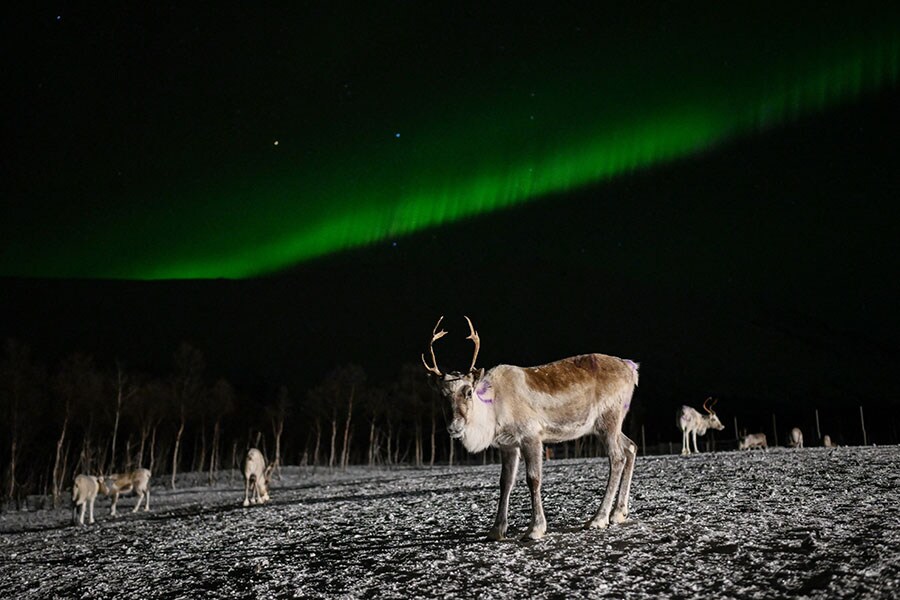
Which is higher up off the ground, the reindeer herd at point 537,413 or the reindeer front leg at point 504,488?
the reindeer herd at point 537,413

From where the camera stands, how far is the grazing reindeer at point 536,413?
11.3 m

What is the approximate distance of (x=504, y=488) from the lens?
11.8m

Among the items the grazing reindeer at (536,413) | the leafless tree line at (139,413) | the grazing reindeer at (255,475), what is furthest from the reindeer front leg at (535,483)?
the leafless tree line at (139,413)

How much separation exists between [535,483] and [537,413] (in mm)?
1138

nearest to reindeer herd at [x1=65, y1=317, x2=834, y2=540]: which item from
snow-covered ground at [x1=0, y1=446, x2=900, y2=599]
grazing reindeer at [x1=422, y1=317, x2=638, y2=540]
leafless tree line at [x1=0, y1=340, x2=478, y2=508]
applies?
grazing reindeer at [x1=422, y1=317, x2=638, y2=540]

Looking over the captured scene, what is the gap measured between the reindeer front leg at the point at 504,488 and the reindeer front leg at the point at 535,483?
0.36 metres

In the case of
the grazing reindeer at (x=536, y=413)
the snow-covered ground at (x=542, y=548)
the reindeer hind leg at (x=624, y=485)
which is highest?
the grazing reindeer at (x=536, y=413)

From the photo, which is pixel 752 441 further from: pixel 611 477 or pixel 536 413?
pixel 536 413

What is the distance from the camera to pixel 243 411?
86625 millimetres

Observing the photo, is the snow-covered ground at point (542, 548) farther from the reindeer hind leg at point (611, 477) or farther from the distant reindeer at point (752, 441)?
the distant reindeer at point (752, 441)

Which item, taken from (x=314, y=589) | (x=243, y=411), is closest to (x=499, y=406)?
(x=314, y=589)

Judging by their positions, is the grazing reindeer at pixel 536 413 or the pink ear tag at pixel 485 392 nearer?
the grazing reindeer at pixel 536 413

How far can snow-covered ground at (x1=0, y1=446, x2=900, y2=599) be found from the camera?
8734mm

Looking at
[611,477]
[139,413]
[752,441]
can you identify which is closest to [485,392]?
[611,477]
